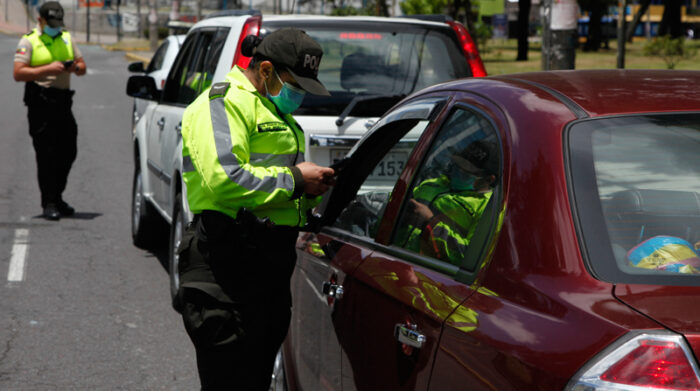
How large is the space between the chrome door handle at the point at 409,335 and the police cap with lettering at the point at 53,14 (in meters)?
7.84

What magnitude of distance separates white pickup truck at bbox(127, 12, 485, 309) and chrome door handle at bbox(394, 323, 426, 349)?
3527mm

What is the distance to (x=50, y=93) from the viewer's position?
10109 millimetres

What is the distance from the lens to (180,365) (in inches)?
231

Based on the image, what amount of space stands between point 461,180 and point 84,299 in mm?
4629

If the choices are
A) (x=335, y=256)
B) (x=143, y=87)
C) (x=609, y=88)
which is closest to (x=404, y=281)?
(x=335, y=256)

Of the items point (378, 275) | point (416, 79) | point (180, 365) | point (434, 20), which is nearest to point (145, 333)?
point (180, 365)

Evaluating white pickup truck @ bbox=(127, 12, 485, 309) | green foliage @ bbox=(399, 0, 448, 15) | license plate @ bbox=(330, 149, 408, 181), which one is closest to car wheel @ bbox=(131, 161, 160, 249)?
white pickup truck @ bbox=(127, 12, 485, 309)

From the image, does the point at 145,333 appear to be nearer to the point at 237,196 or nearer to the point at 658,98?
the point at 237,196

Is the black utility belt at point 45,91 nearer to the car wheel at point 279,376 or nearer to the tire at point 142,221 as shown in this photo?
the tire at point 142,221

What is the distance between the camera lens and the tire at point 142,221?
8984 mm

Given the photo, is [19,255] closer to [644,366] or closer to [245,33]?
[245,33]

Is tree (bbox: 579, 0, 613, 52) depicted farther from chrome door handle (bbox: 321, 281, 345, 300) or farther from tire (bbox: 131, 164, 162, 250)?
chrome door handle (bbox: 321, 281, 345, 300)

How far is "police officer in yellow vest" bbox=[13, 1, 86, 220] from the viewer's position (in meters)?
9.94

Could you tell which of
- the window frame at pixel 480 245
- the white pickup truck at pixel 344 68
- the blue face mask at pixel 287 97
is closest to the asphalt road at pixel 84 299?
the white pickup truck at pixel 344 68
